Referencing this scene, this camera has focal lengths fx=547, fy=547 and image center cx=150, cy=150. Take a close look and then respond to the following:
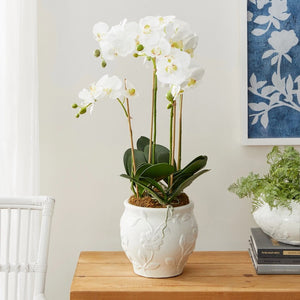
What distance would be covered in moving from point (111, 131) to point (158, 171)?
474 mm

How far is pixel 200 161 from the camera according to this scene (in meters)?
1.68

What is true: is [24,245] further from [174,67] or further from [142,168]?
[174,67]

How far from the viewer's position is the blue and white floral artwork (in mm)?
2014

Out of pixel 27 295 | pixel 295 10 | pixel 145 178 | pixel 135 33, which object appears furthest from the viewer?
pixel 295 10

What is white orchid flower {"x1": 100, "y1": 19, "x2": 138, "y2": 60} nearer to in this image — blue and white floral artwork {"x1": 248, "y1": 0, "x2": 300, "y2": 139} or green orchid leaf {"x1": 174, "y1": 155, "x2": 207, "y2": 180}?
green orchid leaf {"x1": 174, "y1": 155, "x2": 207, "y2": 180}

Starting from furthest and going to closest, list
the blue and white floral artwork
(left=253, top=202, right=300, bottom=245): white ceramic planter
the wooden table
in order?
the blue and white floral artwork → (left=253, top=202, right=300, bottom=245): white ceramic planter → the wooden table

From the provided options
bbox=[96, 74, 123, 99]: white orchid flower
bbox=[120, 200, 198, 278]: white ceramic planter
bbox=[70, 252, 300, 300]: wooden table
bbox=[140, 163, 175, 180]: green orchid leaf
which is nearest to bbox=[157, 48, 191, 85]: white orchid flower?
bbox=[96, 74, 123, 99]: white orchid flower

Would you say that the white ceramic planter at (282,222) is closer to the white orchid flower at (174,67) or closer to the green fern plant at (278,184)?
the green fern plant at (278,184)

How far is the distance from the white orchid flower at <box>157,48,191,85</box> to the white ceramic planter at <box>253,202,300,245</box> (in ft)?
1.85

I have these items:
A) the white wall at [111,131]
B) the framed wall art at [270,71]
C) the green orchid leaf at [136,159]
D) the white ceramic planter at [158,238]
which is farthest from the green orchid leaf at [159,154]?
the framed wall art at [270,71]

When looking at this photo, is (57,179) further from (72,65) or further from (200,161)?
(200,161)

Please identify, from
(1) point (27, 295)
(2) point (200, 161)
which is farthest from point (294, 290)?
(1) point (27, 295)

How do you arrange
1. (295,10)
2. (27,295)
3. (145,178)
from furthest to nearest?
(295,10)
(27,295)
(145,178)

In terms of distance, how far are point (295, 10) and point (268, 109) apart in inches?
14.8
